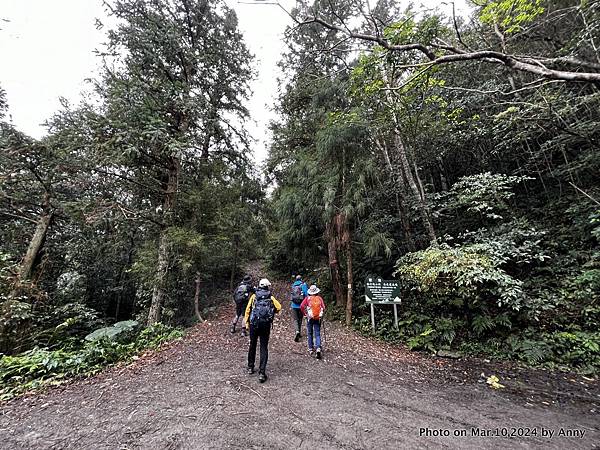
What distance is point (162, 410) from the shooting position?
3367 mm

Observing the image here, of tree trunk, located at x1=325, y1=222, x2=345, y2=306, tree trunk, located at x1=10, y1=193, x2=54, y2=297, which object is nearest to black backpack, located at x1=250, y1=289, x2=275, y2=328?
tree trunk, located at x1=325, y1=222, x2=345, y2=306

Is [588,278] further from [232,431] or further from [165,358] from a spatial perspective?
[165,358]

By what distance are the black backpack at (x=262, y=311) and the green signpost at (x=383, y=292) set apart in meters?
3.71

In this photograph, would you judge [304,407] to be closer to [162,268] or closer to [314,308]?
[314,308]

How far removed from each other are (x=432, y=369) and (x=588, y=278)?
4.20m

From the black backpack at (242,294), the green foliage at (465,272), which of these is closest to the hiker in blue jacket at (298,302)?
the black backpack at (242,294)

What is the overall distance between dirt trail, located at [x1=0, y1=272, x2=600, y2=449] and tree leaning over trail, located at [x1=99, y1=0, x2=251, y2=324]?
4040 millimetres

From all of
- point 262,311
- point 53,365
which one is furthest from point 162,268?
point 262,311

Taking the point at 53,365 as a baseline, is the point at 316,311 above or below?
above

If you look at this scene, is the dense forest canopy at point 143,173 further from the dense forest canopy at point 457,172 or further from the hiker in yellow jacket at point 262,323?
the hiker in yellow jacket at point 262,323

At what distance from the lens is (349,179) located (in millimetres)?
7805

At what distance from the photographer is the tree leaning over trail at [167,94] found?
6.89 m

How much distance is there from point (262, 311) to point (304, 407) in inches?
60.4

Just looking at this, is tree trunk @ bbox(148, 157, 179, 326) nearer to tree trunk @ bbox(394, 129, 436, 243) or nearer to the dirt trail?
the dirt trail
